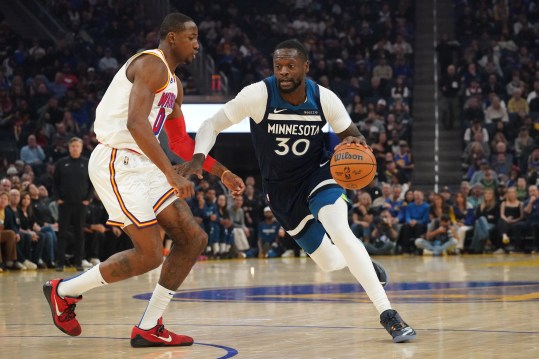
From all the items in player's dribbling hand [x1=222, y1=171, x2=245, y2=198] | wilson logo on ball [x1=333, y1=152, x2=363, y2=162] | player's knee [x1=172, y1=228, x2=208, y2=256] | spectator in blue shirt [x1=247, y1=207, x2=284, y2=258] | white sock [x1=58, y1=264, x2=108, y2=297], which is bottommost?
spectator in blue shirt [x1=247, y1=207, x2=284, y2=258]

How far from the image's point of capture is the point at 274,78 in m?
7.07

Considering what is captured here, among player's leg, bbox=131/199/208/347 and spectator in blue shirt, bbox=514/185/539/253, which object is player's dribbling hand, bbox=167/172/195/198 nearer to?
player's leg, bbox=131/199/208/347

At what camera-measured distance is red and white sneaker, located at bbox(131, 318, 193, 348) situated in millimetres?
6223

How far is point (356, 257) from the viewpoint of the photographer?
21.4 feet

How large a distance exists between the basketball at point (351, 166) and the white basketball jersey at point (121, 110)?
3.83 ft

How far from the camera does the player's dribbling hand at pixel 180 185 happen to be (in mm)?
6012

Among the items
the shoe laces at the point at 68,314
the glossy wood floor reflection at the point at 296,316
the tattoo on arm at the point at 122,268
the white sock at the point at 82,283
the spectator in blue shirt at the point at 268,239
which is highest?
the tattoo on arm at the point at 122,268

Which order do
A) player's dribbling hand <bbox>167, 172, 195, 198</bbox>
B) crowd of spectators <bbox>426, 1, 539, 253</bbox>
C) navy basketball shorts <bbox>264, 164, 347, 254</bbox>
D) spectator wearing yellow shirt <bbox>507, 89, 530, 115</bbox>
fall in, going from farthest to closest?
1. spectator wearing yellow shirt <bbox>507, 89, 530, 115</bbox>
2. crowd of spectators <bbox>426, 1, 539, 253</bbox>
3. navy basketball shorts <bbox>264, 164, 347, 254</bbox>
4. player's dribbling hand <bbox>167, 172, 195, 198</bbox>

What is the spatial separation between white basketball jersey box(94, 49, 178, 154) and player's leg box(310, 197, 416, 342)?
4.16ft

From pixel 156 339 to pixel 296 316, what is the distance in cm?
181

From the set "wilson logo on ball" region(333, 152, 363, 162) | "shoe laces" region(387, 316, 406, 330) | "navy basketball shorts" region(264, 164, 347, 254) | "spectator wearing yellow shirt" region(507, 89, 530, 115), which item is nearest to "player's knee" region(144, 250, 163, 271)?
"navy basketball shorts" region(264, 164, 347, 254)

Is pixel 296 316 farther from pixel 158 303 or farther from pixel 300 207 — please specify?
pixel 158 303

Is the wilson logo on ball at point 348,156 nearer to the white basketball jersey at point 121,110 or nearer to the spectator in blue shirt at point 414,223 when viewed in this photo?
the white basketball jersey at point 121,110

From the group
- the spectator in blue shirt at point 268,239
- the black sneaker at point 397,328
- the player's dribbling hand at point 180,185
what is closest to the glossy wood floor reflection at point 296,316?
the black sneaker at point 397,328
